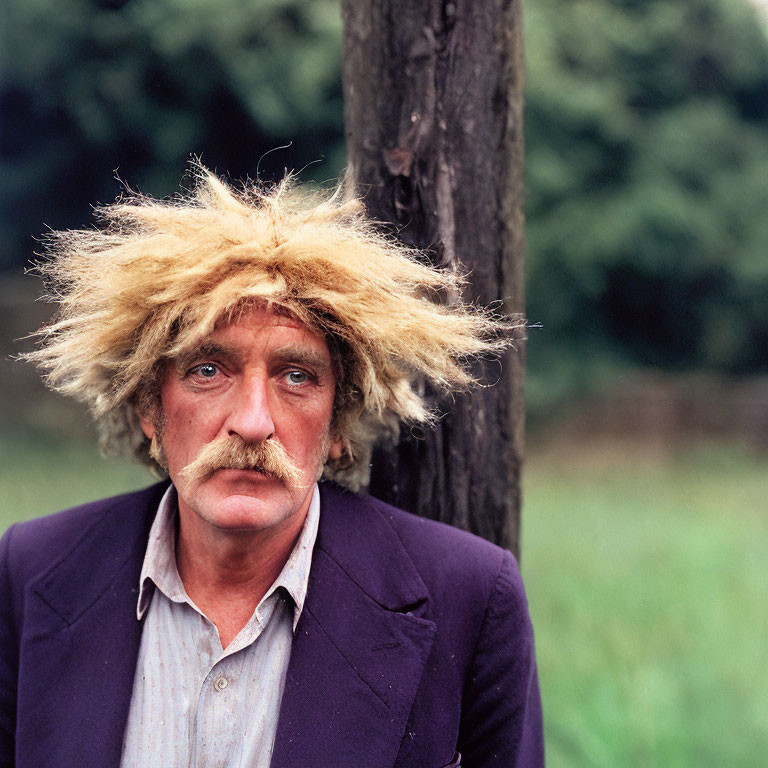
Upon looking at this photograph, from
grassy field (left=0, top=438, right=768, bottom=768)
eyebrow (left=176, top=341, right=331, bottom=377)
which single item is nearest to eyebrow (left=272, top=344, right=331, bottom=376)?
eyebrow (left=176, top=341, right=331, bottom=377)

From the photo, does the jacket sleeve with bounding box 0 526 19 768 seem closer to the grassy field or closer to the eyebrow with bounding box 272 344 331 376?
the eyebrow with bounding box 272 344 331 376

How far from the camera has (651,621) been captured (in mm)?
5508

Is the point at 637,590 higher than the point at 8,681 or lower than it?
lower

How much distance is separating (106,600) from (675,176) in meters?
10.4

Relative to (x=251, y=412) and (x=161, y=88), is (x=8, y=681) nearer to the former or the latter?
(x=251, y=412)

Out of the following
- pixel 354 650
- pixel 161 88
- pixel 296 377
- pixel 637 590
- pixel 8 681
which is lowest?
pixel 637 590

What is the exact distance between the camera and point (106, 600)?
79.7 inches

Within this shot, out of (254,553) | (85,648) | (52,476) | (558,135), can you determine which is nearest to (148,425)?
(254,553)

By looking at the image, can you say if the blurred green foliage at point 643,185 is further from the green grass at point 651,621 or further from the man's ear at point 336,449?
the man's ear at point 336,449

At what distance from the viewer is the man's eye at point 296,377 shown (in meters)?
1.94

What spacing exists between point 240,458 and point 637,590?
4752 millimetres

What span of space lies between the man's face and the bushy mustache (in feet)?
0.03

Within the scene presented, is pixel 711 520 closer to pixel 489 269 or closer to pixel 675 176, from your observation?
pixel 675 176

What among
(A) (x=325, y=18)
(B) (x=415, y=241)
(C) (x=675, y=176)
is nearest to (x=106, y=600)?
(B) (x=415, y=241)
